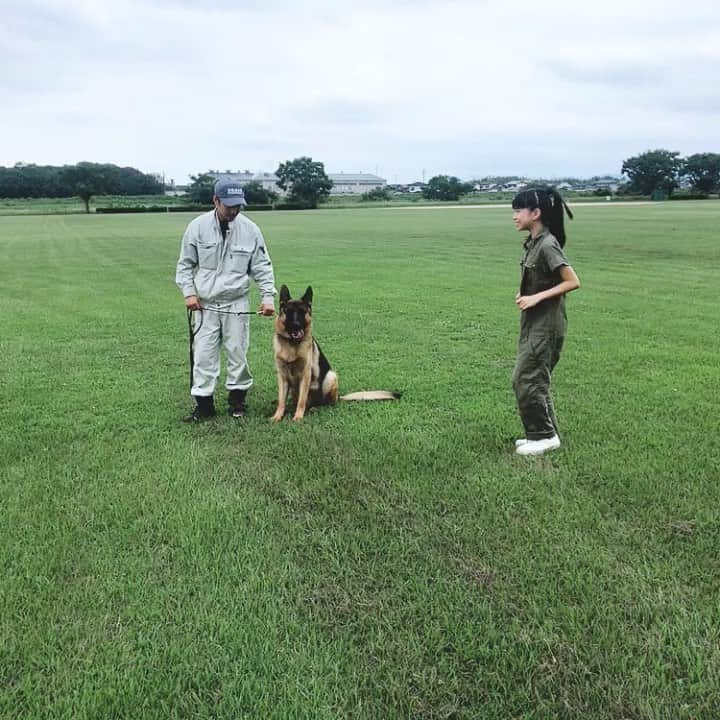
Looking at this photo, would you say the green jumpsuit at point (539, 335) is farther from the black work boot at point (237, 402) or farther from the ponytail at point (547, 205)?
the black work boot at point (237, 402)

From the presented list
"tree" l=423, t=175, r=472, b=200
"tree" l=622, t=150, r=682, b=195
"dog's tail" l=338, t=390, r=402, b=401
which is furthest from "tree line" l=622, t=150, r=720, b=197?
"dog's tail" l=338, t=390, r=402, b=401

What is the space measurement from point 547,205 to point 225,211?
9.63 feet

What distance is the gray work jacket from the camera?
6172 millimetres

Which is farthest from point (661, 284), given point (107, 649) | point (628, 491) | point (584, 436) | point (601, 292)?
point (107, 649)

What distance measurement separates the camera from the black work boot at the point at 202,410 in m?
6.45

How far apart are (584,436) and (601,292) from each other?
9.20 meters

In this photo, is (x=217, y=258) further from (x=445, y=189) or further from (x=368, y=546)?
(x=445, y=189)

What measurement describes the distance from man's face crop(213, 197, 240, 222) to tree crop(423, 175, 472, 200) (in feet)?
405

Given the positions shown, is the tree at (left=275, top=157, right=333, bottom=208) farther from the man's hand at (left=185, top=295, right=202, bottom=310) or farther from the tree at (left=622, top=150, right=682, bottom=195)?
the man's hand at (left=185, top=295, right=202, bottom=310)

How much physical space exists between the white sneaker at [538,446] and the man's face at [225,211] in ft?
11.0

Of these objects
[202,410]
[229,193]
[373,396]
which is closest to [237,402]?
[202,410]

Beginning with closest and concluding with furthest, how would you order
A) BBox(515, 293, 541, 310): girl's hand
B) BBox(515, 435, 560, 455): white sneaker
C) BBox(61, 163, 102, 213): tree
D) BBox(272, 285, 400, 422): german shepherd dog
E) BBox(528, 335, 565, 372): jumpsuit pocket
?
BBox(515, 293, 541, 310): girl's hand → BBox(528, 335, 565, 372): jumpsuit pocket → BBox(515, 435, 560, 455): white sneaker → BBox(272, 285, 400, 422): german shepherd dog → BBox(61, 163, 102, 213): tree

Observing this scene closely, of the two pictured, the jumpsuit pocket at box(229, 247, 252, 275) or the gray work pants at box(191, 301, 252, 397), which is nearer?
the jumpsuit pocket at box(229, 247, 252, 275)

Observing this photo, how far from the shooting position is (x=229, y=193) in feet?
19.6
